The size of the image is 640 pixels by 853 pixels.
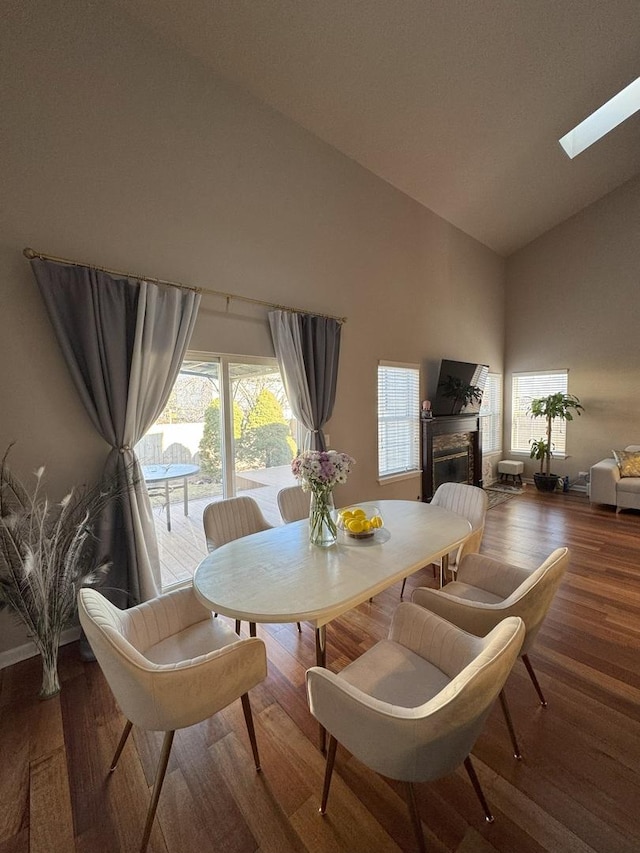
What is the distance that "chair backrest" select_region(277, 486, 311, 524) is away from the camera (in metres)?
2.56

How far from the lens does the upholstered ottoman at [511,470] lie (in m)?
6.11

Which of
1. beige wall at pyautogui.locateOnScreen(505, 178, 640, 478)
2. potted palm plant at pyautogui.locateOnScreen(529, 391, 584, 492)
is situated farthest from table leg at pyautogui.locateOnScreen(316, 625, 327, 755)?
beige wall at pyautogui.locateOnScreen(505, 178, 640, 478)

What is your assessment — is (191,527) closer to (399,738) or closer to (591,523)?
(399,738)

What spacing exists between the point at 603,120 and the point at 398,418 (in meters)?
4.03

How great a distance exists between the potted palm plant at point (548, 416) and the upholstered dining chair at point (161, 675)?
5.84 meters

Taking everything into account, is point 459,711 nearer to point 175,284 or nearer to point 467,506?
point 467,506

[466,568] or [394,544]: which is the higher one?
[394,544]

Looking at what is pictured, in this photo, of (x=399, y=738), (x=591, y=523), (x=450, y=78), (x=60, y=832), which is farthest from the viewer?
(x=591, y=523)

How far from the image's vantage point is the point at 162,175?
8.01 ft

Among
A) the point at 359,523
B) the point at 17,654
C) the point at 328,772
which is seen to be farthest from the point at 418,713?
the point at 17,654

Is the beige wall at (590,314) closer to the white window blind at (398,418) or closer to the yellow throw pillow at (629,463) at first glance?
the yellow throw pillow at (629,463)

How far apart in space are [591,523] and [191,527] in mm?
4588

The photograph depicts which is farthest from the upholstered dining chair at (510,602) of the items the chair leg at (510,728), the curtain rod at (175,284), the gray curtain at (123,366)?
the curtain rod at (175,284)

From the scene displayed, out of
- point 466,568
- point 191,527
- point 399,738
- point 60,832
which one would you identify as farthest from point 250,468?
point 399,738
